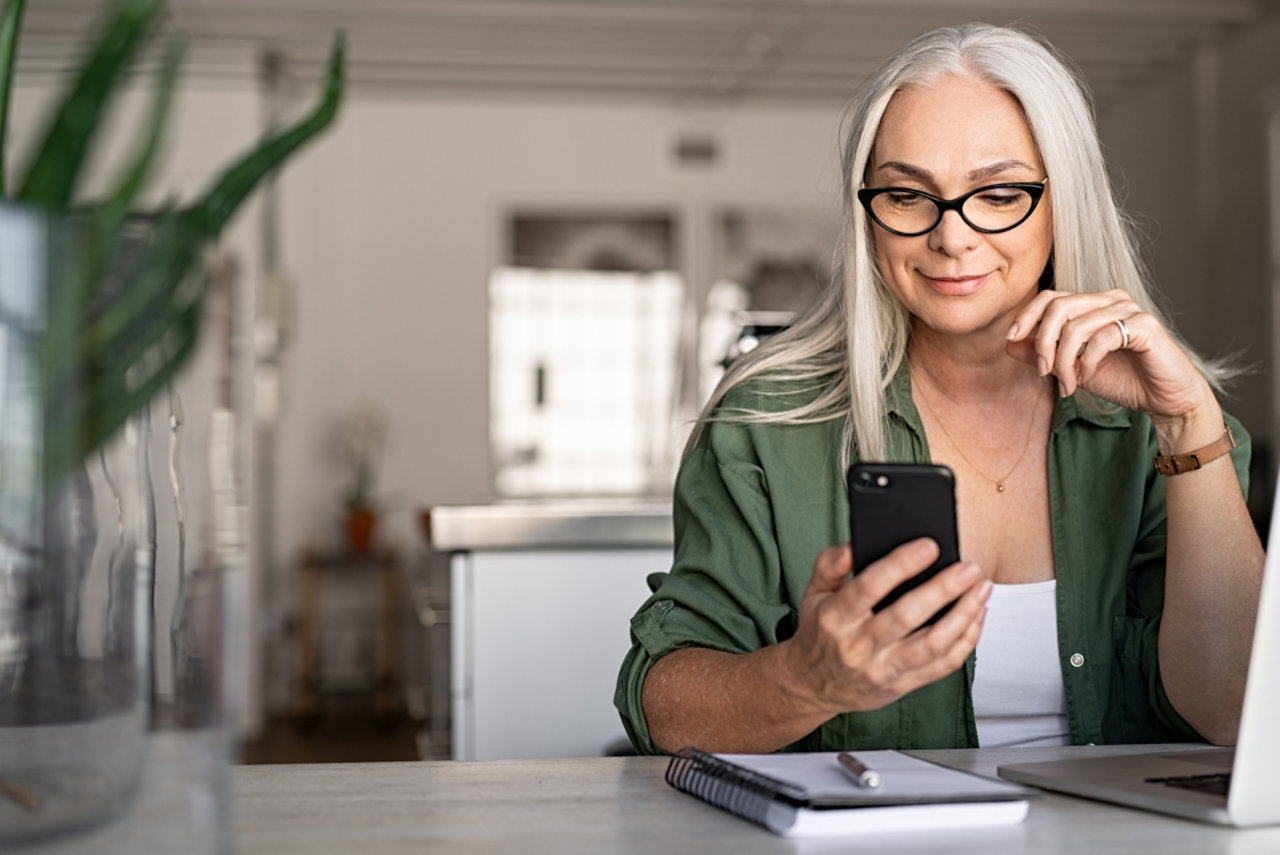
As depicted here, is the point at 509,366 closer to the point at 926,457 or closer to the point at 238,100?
the point at 238,100

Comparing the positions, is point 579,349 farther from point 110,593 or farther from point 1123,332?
point 110,593

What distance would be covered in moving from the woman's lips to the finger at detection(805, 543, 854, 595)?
1.94ft

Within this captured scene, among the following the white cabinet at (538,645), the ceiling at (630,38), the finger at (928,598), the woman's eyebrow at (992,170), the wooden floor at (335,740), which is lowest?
the wooden floor at (335,740)

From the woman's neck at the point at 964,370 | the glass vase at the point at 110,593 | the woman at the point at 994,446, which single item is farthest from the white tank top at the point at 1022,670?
the glass vase at the point at 110,593

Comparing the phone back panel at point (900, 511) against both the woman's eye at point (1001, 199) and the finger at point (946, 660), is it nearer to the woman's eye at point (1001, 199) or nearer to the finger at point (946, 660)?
the finger at point (946, 660)

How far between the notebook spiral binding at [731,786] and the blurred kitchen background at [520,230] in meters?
4.92

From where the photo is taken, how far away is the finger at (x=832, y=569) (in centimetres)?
97

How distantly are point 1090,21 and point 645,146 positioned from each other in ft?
7.88

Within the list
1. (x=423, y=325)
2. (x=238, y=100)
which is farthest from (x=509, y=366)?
(x=238, y=100)

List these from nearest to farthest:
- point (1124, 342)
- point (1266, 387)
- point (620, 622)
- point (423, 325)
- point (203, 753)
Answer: point (203, 753) → point (1124, 342) → point (620, 622) → point (1266, 387) → point (423, 325)

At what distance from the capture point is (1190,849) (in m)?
0.84

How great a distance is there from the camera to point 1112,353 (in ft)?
4.47

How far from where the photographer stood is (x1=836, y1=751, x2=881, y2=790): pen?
2.99 ft

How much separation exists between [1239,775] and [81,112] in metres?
0.79
